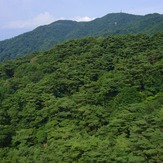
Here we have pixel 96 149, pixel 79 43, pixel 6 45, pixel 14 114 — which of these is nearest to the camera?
pixel 96 149

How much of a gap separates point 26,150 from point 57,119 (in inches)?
200

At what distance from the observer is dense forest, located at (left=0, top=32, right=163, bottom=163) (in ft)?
67.8

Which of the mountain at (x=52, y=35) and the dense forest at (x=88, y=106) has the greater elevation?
the mountain at (x=52, y=35)

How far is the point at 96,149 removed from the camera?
20281 millimetres

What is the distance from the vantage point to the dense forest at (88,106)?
2066 cm

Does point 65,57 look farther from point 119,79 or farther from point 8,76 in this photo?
point 119,79

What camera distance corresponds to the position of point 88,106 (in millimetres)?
28344

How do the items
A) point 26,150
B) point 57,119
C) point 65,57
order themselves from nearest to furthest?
point 26,150 → point 57,119 → point 65,57

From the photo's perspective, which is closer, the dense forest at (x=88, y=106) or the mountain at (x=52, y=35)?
the dense forest at (x=88, y=106)

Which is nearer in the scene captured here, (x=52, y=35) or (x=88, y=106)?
(x=88, y=106)

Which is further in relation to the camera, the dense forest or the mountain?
the mountain

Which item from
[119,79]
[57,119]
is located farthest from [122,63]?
[57,119]

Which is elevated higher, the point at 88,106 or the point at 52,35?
the point at 52,35

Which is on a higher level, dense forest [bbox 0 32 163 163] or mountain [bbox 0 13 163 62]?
mountain [bbox 0 13 163 62]
